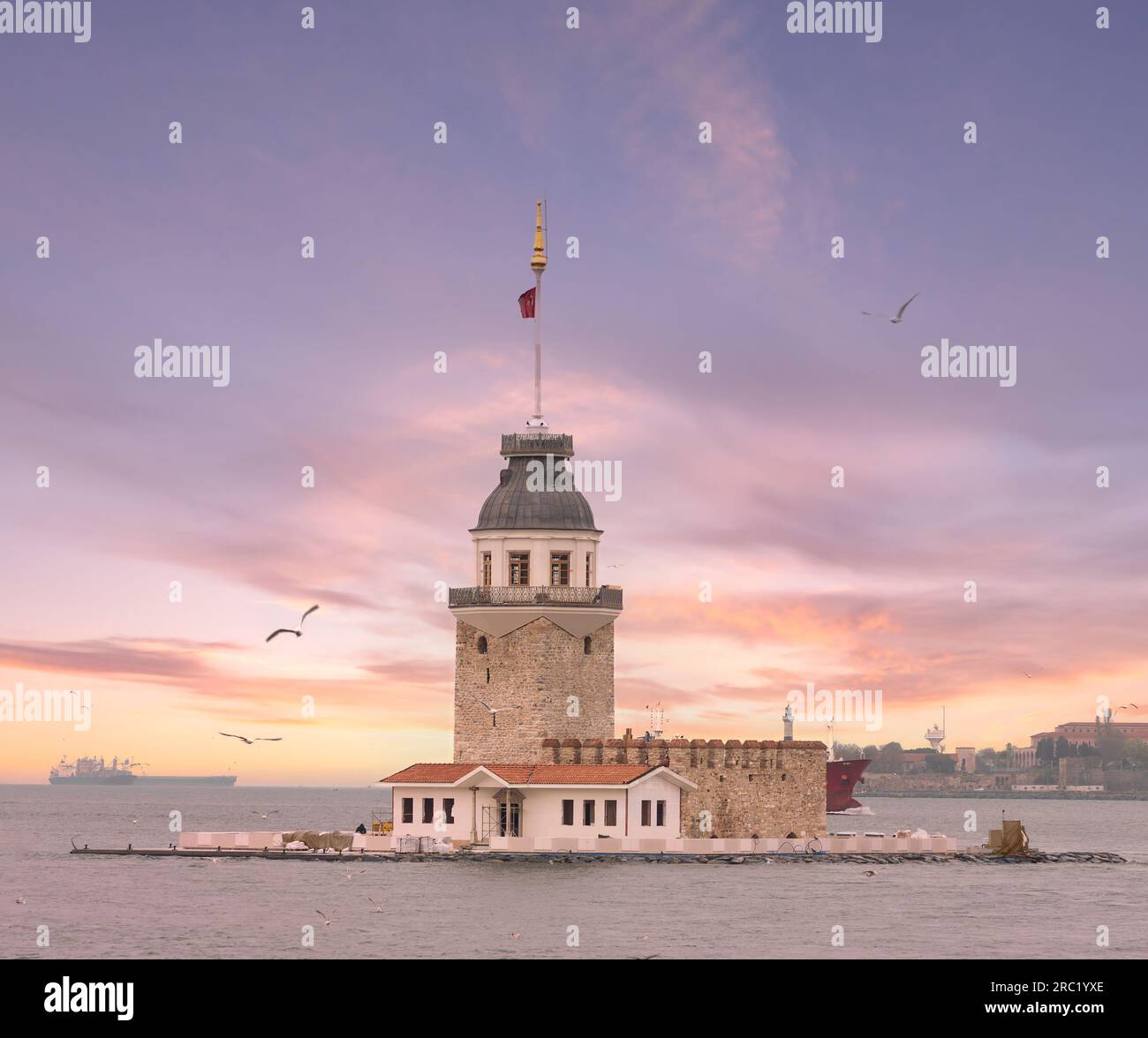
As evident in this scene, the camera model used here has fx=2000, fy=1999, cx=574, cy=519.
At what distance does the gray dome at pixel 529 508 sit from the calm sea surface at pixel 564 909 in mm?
14576

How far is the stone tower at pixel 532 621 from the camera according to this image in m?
81.6

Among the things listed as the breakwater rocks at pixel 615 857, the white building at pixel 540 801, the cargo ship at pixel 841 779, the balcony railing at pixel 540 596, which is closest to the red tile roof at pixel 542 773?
the white building at pixel 540 801

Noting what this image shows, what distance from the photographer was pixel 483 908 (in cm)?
6412

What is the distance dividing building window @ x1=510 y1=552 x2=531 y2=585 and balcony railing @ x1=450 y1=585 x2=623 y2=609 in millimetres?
588

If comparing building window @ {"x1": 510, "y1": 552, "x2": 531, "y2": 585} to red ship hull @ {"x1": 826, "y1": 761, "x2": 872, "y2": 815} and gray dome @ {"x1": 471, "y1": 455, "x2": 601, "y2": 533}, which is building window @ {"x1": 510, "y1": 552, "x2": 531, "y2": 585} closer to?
gray dome @ {"x1": 471, "y1": 455, "x2": 601, "y2": 533}

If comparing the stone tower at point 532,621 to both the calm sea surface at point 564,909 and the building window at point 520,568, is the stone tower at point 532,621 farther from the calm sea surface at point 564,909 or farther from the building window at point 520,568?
the calm sea surface at point 564,909

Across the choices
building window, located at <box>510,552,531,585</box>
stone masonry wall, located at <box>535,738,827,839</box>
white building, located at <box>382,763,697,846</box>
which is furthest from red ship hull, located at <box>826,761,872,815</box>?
white building, located at <box>382,763,697,846</box>

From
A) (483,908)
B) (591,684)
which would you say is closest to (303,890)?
(483,908)

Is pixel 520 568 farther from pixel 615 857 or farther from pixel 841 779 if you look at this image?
pixel 841 779

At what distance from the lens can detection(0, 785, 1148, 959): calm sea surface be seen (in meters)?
56.6

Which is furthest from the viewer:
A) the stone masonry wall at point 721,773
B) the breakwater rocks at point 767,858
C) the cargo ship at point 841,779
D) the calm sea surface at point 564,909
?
the cargo ship at point 841,779
